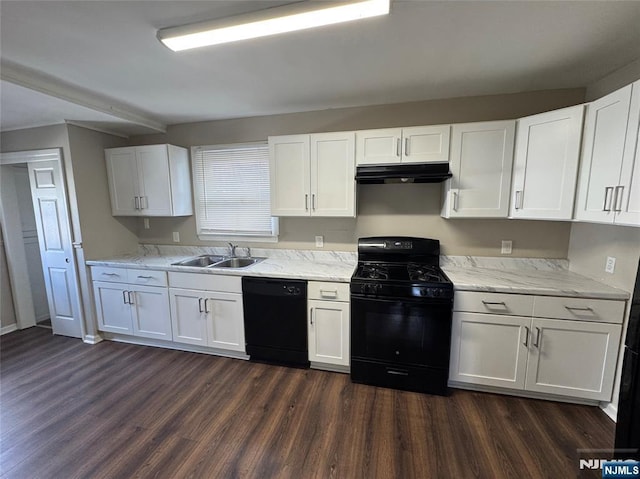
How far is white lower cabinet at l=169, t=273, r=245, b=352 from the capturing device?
8.48 feet

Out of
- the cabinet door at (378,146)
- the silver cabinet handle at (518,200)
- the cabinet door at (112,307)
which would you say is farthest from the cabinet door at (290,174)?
the cabinet door at (112,307)

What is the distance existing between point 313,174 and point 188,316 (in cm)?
189

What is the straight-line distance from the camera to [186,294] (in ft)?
8.86

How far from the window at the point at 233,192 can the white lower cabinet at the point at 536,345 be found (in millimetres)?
2110

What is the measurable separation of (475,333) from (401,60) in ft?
6.73

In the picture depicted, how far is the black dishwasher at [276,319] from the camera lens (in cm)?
242

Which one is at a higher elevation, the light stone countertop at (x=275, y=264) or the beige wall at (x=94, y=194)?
the beige wall at (x=94, y=194)

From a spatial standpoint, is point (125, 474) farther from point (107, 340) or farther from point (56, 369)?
point (107, 340)

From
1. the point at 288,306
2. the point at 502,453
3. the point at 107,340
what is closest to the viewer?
the point at 502,453

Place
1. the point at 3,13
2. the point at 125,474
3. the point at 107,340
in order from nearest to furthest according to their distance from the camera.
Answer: the point at 3,13
the point at 125,474
the point at 107,340

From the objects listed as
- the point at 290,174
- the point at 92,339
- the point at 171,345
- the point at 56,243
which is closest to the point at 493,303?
the point at 290,174

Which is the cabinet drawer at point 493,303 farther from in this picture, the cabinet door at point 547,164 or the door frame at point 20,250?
the door frame at point 20,250

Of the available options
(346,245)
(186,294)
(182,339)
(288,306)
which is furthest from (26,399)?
(346,245)

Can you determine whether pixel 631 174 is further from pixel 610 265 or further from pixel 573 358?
pixel 573 358
